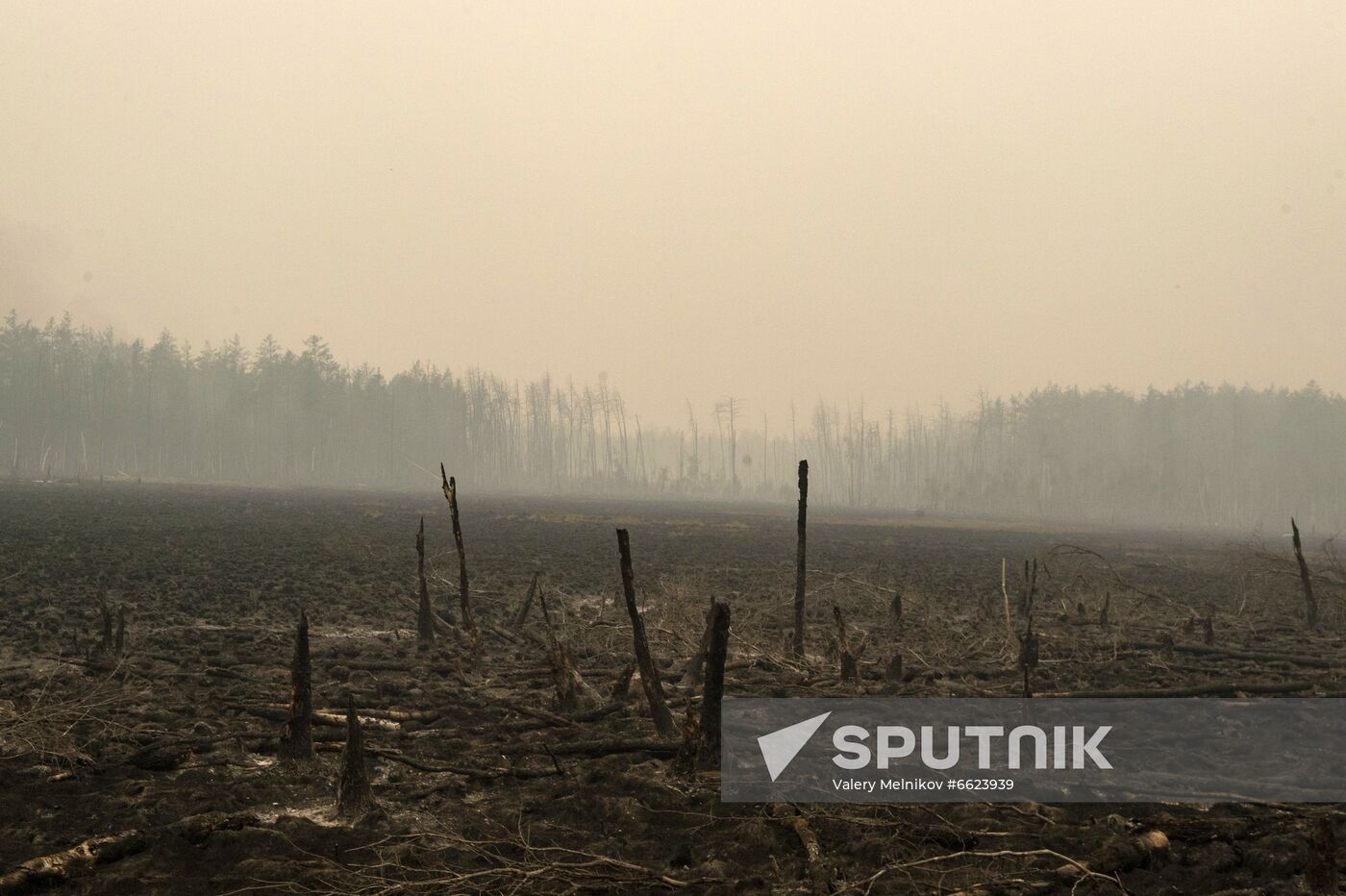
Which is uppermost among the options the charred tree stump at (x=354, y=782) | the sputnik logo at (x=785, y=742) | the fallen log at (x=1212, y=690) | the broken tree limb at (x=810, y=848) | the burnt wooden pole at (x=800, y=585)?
the burnt wooden pole at (x=800, y=585)

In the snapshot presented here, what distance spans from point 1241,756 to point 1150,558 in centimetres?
3162

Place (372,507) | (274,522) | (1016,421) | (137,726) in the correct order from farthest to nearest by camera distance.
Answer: (1016,421) → (372,507) → (274,522) → (137,726)

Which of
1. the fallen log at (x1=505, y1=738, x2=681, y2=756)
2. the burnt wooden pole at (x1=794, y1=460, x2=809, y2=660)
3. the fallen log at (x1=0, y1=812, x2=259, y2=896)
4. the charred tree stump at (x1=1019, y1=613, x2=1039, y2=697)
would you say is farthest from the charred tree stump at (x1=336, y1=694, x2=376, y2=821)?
the charred tree stump at (x1=1019, y1=613, x2=1039, y2=697)

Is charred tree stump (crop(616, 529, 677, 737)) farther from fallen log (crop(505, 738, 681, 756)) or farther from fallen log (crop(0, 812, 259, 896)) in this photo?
fallen log (crop(0, 812, 259, 896))

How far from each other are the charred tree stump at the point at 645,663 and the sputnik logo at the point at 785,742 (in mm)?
912

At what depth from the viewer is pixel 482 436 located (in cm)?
12912

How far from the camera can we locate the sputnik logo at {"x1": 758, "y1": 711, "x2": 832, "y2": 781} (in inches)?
329

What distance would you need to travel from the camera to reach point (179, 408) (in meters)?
104

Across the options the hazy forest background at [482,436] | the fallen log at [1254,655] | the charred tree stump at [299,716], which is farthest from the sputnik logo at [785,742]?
the hazy forest background at [482,436]

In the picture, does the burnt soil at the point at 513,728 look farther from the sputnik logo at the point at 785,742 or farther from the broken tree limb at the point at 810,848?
the sputnik logo at the point at 785,742

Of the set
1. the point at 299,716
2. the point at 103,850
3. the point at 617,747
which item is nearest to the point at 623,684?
the point at 617,747

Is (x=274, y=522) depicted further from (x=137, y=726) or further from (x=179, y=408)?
(x=179, y=408)

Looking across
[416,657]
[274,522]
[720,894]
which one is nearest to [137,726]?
[416,657]

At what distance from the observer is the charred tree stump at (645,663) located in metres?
8.39
